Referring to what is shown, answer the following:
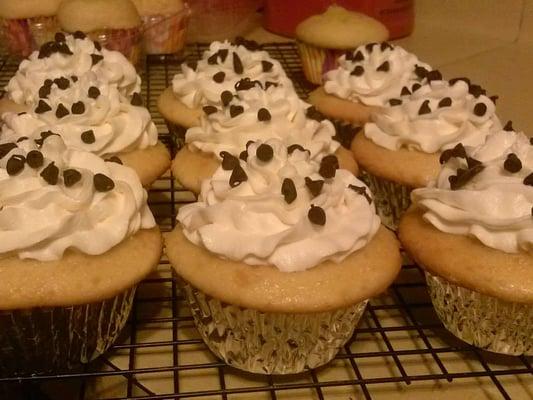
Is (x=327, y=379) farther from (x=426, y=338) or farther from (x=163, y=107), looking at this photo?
(x=163, y=107)

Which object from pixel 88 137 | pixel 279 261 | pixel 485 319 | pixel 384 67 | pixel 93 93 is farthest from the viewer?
pixel 384 67

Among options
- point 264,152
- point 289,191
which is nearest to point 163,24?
point 264,152

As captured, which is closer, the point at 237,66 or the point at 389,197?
the point at 389,197

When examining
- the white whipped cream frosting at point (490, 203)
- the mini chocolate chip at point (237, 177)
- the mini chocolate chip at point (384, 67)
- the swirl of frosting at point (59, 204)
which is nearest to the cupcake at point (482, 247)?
the white whipped cream frosting at point (490, 203)

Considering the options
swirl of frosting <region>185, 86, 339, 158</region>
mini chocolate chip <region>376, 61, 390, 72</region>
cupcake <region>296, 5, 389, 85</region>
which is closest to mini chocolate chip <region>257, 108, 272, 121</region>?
swirl of frosting <region>185, 86, 339, 158</region>

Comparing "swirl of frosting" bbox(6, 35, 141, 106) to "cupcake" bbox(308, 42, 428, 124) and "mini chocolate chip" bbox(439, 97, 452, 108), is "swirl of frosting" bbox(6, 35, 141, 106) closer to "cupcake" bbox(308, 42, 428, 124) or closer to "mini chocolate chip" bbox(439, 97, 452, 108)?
"cupcake" bbox(308, 42, 428, 124)

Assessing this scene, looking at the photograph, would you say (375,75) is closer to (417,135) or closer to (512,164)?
(417,135)
